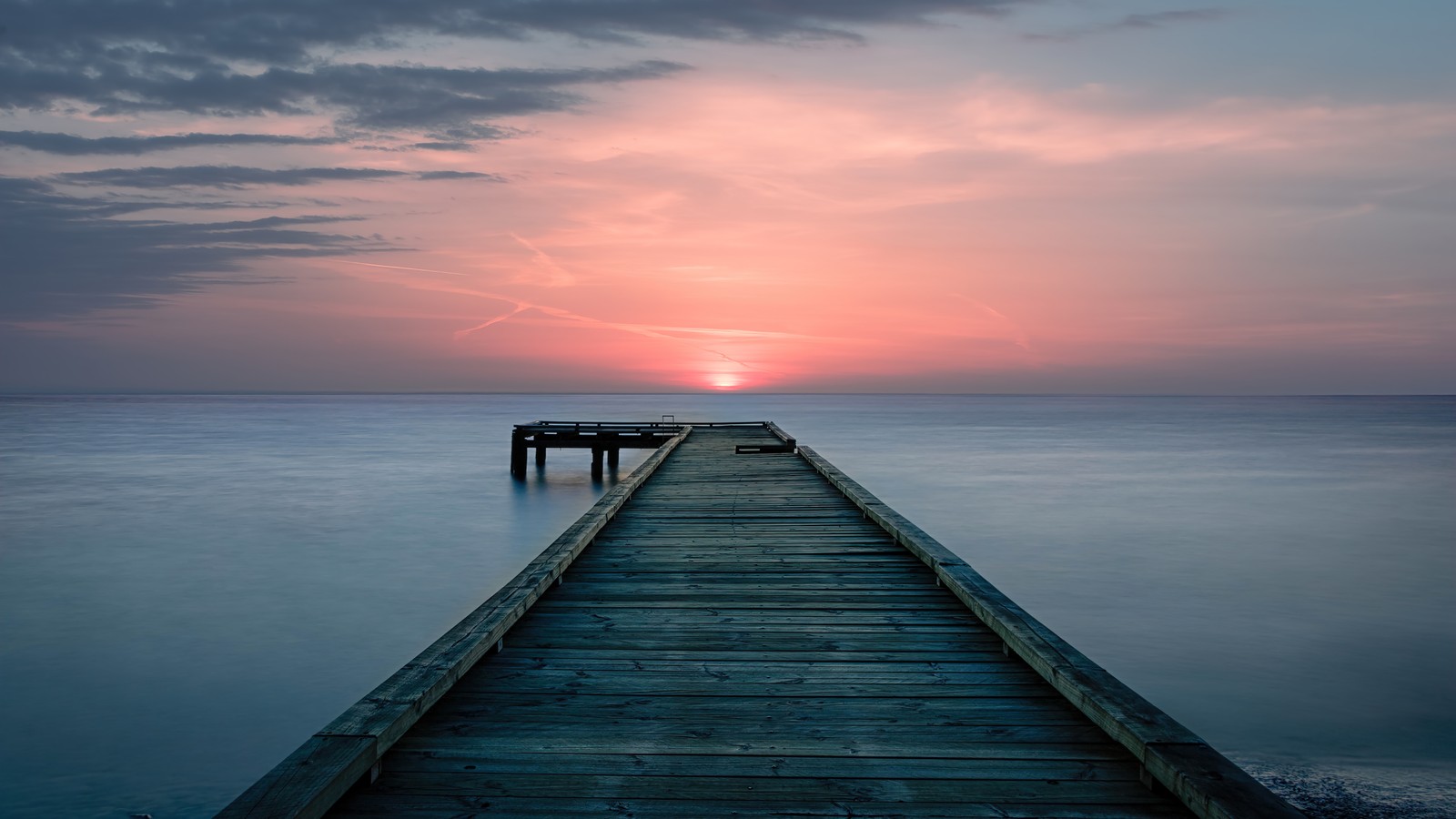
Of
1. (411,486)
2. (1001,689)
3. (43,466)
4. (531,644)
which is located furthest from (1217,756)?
(43,466)

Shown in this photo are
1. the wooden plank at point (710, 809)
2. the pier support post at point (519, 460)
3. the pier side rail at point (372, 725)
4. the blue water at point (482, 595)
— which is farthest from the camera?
the pier support post at point (519, 460)

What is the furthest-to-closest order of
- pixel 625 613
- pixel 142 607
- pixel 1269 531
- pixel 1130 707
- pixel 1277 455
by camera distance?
pixel 1277 455 → pixel 1269 531 → pixel 142 607 → pixel 625 613 → pixel 1130 707

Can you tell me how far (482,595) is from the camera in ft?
47.6

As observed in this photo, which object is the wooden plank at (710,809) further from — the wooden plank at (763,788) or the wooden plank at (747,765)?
the wooden plank at (747,765)

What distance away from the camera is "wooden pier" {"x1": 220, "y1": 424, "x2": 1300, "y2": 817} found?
2936mm

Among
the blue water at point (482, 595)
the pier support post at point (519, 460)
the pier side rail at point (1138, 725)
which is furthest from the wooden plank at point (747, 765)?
the pier support post at point (519, 460)

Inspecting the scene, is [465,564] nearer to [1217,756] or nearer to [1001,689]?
[1001,689]

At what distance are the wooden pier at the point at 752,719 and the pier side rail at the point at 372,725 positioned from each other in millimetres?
10

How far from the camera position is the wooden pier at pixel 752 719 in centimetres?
294

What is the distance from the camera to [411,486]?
28.9 metres

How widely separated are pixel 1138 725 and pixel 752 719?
1.39 m

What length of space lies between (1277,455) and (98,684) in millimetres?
→ 45368

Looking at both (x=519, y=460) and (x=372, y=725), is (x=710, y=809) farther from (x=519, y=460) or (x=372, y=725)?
(x=519, y=460)

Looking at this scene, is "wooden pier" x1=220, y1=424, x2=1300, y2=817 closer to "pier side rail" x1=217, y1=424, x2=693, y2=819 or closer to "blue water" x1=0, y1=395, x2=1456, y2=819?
"pier side rail" x1=217, y1=424, x2=693, y2=819
